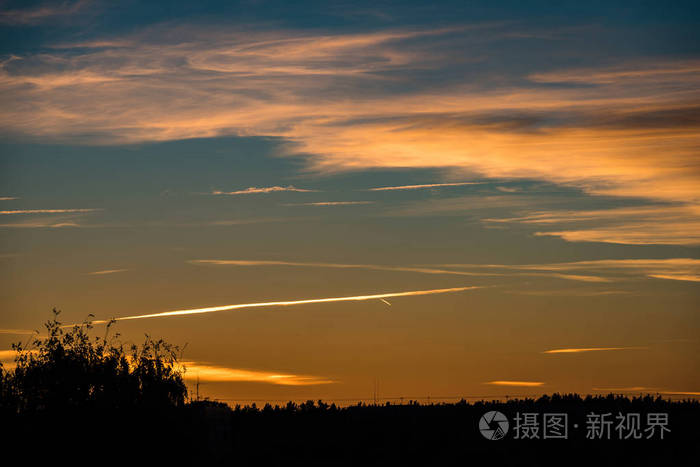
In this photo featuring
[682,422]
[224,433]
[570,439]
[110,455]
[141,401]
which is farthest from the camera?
[682,422]

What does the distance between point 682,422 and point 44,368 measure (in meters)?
55.1

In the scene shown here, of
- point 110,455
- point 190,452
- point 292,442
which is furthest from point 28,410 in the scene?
point 292,442

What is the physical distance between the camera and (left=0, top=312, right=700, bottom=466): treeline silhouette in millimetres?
49844

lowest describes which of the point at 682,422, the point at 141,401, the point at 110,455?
the point at 110,455

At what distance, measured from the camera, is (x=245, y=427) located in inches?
3130

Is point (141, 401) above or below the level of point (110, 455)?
above

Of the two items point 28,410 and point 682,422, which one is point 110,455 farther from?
point 682,422

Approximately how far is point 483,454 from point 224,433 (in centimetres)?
2048

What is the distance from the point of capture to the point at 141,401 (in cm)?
5388

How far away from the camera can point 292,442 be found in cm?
7762

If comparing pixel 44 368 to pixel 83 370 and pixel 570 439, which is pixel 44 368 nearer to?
pixel 83 370

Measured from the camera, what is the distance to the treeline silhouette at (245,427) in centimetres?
4984

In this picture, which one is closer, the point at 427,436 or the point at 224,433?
the point at 224,433

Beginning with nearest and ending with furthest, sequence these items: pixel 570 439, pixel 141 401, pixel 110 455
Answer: pixel 110 455 < pixel 141 401 < pixel 570 439
